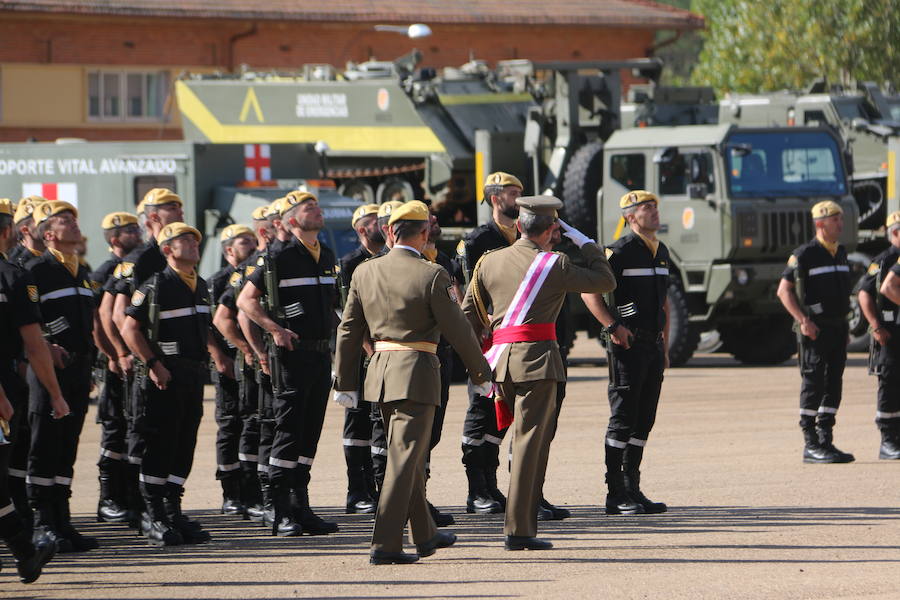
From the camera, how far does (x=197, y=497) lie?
39.7 feet

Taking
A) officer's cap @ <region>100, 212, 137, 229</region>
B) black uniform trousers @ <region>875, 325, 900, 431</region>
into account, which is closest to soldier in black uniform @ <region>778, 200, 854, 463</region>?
black uniform trousers @ <region>875, 325, 900, 431</region>

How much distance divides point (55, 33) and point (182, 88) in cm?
1520

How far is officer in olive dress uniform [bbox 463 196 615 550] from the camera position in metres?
9.59

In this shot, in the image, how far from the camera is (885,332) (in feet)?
45.0

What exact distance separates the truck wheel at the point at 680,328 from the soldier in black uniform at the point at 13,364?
13.8 metres

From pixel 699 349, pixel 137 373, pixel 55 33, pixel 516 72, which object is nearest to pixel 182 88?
pixel 516 72

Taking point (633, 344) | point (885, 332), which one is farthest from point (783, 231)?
point (633, 344)

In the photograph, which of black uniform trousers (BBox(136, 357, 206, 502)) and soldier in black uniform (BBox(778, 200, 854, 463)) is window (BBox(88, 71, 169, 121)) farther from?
black uniform trousers (BBox(136, 357, 206, 502))

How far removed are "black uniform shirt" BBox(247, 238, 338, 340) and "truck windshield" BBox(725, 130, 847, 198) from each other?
12291 mm

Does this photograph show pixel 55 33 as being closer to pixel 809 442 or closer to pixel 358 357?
pixel 809 442

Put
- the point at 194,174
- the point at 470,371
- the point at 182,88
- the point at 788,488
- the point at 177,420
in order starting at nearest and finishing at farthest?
the point at 470,371 < the point at 177,420 < the point at 788,488 < the point at 194,174 < the point at 182,88

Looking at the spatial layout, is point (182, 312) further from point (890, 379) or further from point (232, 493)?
point (890, 379)

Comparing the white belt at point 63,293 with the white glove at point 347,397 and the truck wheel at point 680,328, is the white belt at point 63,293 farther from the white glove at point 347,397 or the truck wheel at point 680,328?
the truck wheel at point 680,328

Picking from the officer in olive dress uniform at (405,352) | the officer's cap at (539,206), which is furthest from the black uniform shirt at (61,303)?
the officer's cap at (539,206)
